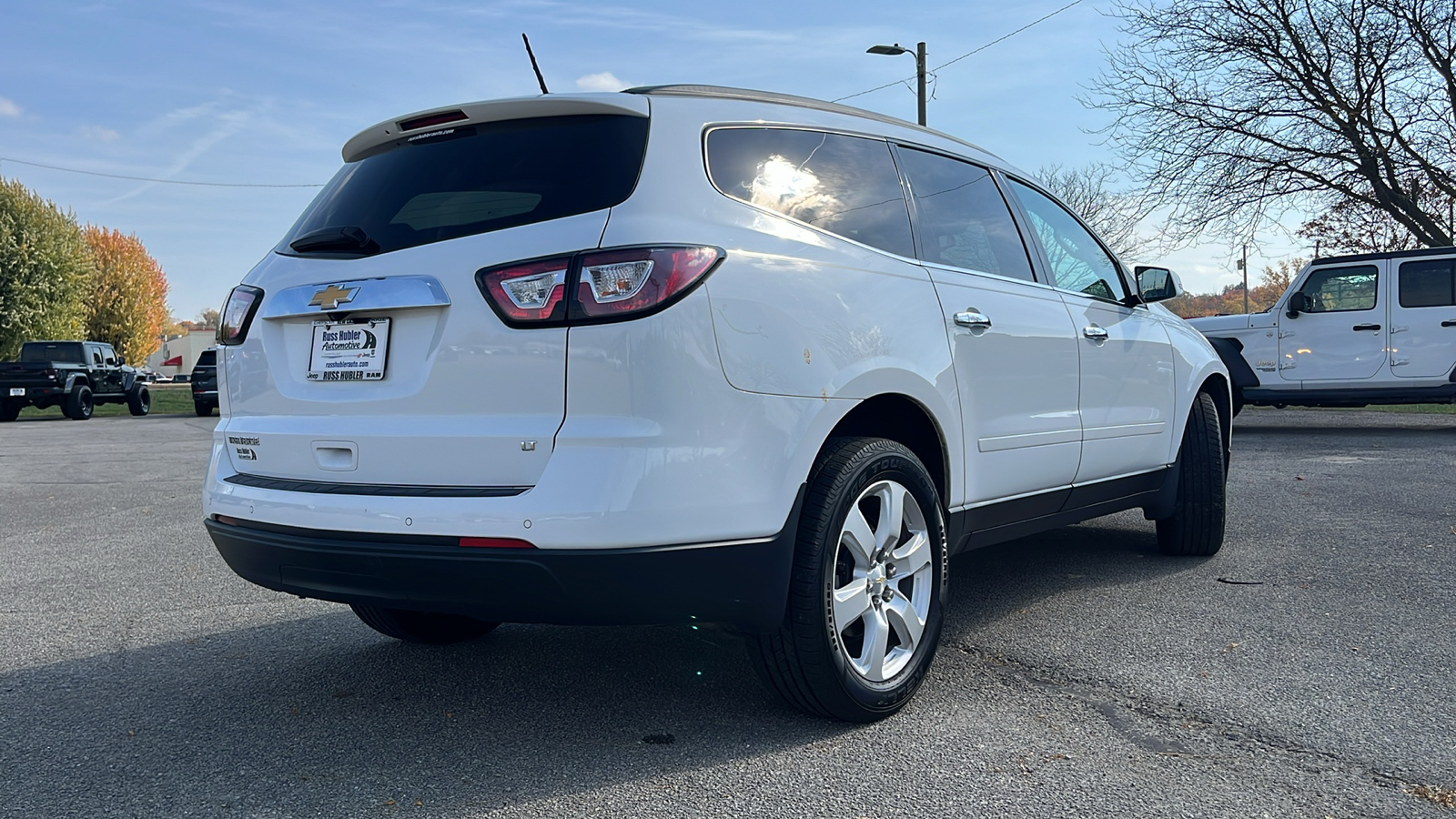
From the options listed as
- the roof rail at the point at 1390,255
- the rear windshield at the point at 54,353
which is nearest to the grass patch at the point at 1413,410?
the roof rail at the point at 1390,255

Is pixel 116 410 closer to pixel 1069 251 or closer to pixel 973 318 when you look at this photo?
pixel 1069 251

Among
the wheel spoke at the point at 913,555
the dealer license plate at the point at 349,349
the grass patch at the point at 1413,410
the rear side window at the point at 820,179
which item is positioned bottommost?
the grass patch at the point at 1413,410

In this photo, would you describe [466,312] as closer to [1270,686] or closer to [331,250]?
[331,250]

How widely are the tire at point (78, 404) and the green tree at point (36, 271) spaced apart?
788 inches

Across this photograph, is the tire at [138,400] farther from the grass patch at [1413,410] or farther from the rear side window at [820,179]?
the rear side window at [820,179]

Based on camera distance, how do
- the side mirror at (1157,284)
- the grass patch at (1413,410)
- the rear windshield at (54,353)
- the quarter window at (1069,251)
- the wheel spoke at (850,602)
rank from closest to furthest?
the wheel spoke at (850,602) < the quarter window at (1069,251) < the side mirror at (1157,284) < the grass patch at (1413,410) < the rear windshield at (54,353)

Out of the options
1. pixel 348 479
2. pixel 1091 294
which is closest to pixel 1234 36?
pixel 1091 294

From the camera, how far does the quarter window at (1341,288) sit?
45.1 feet

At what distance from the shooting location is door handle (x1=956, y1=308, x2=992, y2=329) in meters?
3.67

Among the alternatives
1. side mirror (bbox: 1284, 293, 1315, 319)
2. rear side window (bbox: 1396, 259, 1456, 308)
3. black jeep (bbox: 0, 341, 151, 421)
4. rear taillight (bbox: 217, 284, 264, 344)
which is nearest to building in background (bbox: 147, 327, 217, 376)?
black jeep (bbox: 0, 341, 151, 421)

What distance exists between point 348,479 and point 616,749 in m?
1.01

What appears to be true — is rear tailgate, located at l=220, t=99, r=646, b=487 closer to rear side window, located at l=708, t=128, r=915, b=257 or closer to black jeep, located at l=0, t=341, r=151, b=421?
rear side window, located at l=708, t=128, r=915, b=257

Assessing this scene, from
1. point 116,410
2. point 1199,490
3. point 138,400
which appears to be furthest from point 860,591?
point 116,410

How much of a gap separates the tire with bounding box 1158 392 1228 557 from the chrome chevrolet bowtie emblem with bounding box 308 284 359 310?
13.3ft
